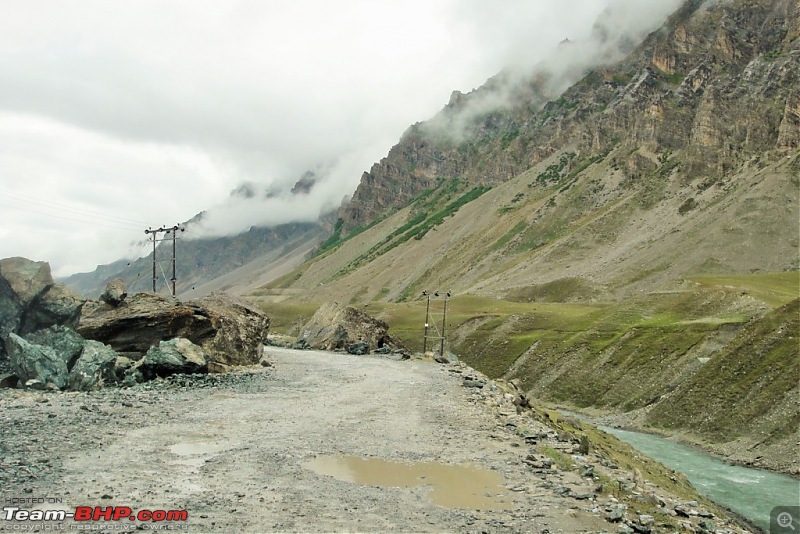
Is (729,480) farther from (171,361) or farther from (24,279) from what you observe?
(24,279)

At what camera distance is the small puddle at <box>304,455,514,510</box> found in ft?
50.9

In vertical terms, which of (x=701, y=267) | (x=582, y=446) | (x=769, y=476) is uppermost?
(x=701, y=267)

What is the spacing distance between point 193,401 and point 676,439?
122ft

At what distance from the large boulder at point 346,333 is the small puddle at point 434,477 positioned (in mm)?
46414

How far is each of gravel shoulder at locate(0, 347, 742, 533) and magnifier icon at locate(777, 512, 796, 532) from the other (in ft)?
41.7

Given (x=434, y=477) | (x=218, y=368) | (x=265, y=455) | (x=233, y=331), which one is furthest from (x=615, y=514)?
(x=233, y=331)

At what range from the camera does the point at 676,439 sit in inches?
1902

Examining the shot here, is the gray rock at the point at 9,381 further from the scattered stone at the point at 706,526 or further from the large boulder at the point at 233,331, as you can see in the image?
the scattered stone at the point at 706,526

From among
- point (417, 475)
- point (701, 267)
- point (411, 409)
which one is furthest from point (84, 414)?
point (701, 267)

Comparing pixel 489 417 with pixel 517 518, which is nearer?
pixel 517 518

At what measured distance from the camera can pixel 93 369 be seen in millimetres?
28938

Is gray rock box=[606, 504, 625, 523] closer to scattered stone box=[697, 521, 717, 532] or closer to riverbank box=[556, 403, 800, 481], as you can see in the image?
scattered stone box=[697, 521, 717, 532]

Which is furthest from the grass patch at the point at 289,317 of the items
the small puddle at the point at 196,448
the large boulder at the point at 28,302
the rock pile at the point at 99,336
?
the small puddle at the point at 196,448

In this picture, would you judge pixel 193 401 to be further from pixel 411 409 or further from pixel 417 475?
pixel 417 475
